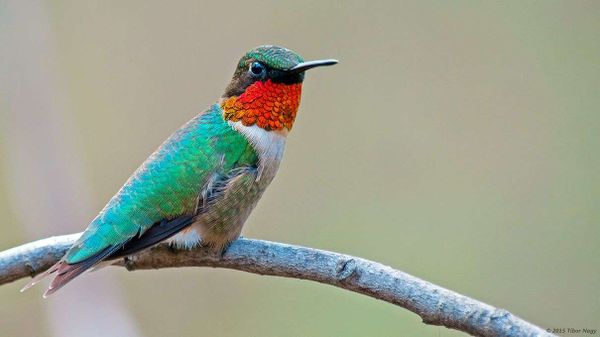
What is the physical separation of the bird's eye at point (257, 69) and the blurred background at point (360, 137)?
189 cm

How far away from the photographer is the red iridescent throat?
3.28 m

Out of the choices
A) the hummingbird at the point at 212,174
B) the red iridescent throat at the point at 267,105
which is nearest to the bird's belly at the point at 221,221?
the hummingbird at the point at 212,174

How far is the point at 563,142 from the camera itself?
6.27 m

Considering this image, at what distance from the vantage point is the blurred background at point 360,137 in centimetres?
519

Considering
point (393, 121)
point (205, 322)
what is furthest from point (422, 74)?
point (205, 322)

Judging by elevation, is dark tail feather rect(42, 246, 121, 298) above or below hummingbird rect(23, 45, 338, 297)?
below

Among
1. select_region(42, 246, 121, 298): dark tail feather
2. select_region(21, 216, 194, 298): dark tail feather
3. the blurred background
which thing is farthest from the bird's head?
the blurred background

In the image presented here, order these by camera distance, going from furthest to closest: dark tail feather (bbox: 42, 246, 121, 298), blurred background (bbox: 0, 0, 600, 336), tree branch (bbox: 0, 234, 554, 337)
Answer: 1. blurred background (bbox: 0, 0, 600, 336)
2. dark tail feather (bbox: 42, 246, 121, 298)
3. tree branch (bbox: 0, 234, 554, 337)

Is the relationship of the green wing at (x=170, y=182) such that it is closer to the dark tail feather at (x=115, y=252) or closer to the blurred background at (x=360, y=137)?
the dark tail feather at (x=115, y=252)

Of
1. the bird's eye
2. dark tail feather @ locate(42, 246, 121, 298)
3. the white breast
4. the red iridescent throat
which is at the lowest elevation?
dark tail feather @ locate(42, 246, 121, 298)

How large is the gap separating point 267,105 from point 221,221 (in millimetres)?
505

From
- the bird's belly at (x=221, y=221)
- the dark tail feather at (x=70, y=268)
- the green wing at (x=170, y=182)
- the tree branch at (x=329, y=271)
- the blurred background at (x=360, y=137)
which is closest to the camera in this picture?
the tree branch at (x=329, y=271)

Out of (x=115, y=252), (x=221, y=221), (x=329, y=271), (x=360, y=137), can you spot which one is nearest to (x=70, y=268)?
(x=115, y=252)

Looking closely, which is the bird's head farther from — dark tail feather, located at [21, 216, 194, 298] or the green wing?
dark tail feather, located at [21, 216, 194, 298]
